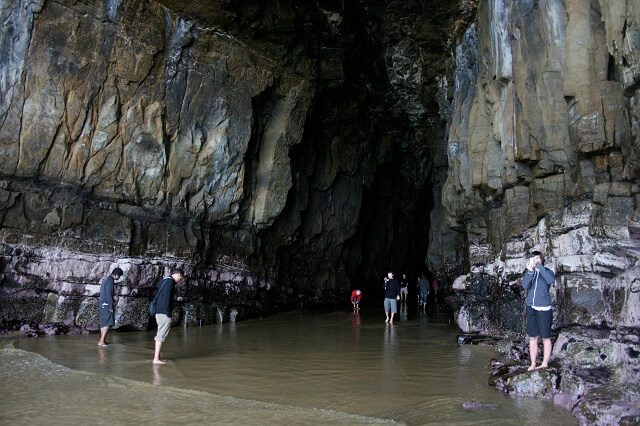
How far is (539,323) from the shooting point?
7.77 metres

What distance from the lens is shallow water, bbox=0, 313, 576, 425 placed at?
5660 millimetres

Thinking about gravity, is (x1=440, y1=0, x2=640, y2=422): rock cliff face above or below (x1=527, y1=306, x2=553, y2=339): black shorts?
above

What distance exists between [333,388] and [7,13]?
41.0ft

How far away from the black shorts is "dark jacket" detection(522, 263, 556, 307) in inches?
4.6

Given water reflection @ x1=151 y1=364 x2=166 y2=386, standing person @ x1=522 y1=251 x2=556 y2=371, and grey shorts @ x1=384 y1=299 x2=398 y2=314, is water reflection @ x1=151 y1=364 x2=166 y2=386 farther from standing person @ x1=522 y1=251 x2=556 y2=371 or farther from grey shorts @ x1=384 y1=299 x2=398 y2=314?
grey shorts @ x1=384 y1=299 x2=398 y2=314

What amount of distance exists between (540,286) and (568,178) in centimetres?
307

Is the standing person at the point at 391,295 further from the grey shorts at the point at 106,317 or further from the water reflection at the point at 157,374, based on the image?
the water reflection at the point at 157,374

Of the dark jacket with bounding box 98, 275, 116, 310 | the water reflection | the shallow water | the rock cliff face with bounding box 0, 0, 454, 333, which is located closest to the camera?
the shallow water

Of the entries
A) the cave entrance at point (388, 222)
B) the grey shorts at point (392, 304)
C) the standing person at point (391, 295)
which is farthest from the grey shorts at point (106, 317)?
the cave entrance at point (388, 222)

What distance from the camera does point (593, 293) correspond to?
8.49m

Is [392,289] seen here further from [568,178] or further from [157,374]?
[157,374]

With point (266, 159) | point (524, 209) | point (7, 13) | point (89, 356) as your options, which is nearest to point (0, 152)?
point (7, 13)

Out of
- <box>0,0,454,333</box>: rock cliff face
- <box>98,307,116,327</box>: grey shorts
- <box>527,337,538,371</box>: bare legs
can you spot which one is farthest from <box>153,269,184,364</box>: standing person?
<box>527,337,538,371</box>: bare legs

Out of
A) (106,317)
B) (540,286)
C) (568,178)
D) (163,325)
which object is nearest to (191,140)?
(106,317)
